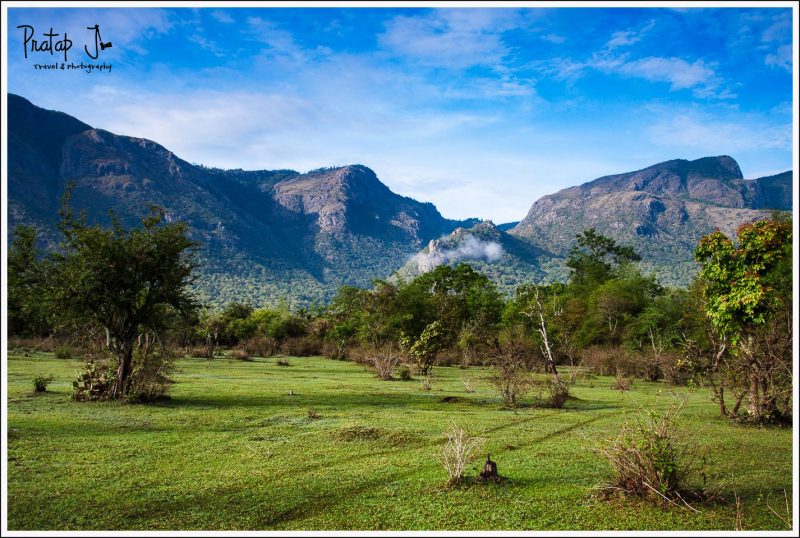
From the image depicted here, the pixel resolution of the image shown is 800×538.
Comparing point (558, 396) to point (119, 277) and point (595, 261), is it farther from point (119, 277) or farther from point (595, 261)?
point (595, 261)

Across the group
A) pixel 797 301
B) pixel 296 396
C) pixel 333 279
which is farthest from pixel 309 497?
pixel 333 279

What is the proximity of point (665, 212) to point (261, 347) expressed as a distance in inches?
4834

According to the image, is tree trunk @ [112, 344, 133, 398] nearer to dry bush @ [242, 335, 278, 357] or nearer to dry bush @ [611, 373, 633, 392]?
dry bush @ [611, 373, 633, 392]

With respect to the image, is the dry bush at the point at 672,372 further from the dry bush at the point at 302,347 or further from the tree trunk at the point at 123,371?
the dry bush at the point at 302,347

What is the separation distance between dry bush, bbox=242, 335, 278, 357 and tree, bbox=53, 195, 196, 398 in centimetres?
3453

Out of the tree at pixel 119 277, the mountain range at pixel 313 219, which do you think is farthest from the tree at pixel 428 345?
the mountain range at pixel 313 219

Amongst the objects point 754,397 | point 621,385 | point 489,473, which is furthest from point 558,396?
point 489,473

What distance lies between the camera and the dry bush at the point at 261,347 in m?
56.3

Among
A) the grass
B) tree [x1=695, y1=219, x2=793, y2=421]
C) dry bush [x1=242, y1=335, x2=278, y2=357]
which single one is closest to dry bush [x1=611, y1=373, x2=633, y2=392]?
the grass

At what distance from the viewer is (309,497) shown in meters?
9.14

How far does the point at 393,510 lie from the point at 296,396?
14408 millimetres

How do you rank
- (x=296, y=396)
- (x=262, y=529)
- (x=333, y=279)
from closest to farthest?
(x=262, y=529) < (x=296, y=396) < (x=333, y=279)

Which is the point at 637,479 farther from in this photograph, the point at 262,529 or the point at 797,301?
the point at 262,529

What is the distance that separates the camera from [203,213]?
5896 inches
